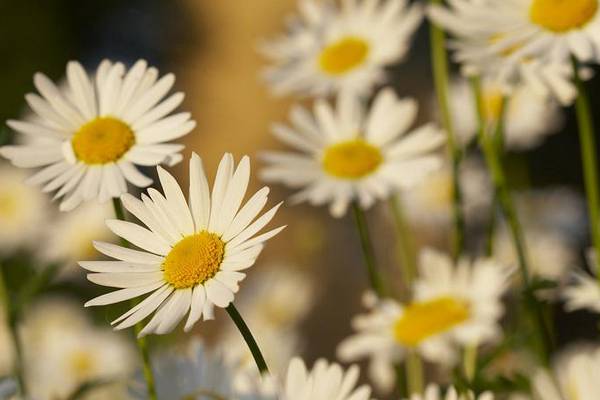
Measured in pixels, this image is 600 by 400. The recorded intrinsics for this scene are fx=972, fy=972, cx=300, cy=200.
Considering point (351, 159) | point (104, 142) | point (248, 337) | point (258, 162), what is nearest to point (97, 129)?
point (104, 142)

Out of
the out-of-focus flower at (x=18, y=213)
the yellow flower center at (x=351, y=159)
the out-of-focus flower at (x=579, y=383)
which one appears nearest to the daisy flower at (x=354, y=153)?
the yellow flower center at (x=351, y=159)

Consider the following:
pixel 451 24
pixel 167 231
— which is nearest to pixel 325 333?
pixel 451 24

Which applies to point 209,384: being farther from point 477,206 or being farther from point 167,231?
point 477,206

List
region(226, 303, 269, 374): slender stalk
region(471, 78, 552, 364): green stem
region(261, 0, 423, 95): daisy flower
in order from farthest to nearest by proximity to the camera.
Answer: region(261, 0, 423, 95): daisy flower
region(471, 78, 552, 364): green stem
region(226, 303, 269, 374): slender stalk

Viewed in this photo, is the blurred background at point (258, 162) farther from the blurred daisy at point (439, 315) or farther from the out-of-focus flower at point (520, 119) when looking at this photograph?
the blurred daisy at point (439, 315)

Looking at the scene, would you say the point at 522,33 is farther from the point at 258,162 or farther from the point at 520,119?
the point at 258,162

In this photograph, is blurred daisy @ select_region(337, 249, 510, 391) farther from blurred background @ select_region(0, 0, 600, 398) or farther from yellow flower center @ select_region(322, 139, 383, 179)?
blurred background @ select_region(0, 0, 600, 398)

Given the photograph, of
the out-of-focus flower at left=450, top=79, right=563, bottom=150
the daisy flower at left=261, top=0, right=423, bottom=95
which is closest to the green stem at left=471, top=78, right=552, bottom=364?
the daisy flower at left=261, top=0, right=423, bottom=95
